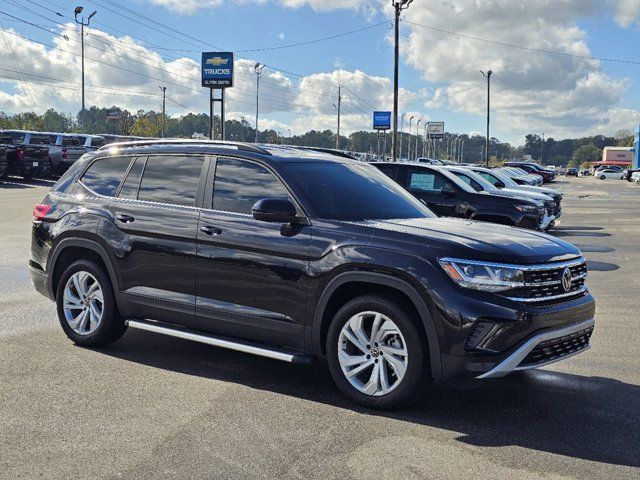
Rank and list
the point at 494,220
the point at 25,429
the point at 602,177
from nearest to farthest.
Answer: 1. the point at 25,429
2. the point at 494,220
3. the point at 602,177

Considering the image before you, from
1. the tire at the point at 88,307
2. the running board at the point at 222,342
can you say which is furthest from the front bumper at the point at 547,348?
the tire at the point at 88,307

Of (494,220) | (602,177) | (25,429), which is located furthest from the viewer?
(602,177)

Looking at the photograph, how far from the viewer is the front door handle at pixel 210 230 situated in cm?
562

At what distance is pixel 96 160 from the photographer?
6887mm

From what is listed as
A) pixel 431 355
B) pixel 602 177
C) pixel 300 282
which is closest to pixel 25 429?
pixel 300 282

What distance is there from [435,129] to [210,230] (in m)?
88.4

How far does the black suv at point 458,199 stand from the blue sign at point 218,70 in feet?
131

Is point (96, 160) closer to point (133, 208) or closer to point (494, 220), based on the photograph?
point (133, 208)

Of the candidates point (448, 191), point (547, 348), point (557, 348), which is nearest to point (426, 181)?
point (448, 191)

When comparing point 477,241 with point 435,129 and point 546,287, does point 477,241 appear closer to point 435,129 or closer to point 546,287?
point 546,287

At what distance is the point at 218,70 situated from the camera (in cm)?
5234

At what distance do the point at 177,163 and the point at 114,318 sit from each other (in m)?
1.43

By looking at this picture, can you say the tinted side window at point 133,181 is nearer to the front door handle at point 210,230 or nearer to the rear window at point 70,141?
the front door handle at point 210,230

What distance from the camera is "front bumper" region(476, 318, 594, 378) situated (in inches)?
179
